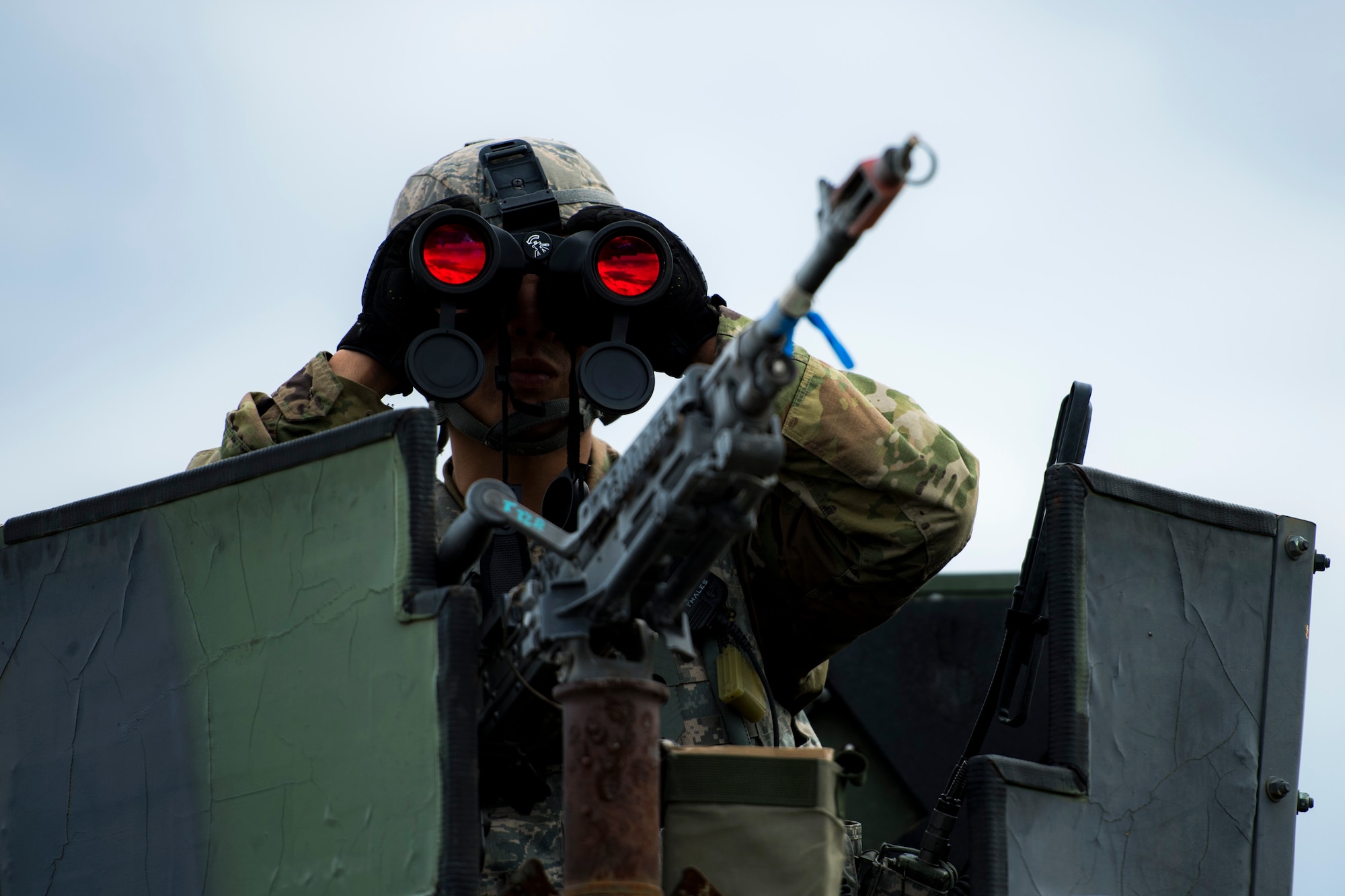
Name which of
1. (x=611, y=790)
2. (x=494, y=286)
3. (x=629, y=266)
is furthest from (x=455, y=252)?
(x=611, y=790)

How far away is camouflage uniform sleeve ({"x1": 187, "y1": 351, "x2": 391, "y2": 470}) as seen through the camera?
13.8 ft

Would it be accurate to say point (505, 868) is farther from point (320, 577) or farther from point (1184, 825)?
point (1184, 825)

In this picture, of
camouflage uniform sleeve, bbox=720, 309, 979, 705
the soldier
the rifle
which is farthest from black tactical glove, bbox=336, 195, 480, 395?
the rifle

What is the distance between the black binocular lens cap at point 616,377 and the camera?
11.5ft

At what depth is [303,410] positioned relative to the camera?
4223mm

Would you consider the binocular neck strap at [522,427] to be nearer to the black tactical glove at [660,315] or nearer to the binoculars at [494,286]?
the black tactical glove at [660,315]

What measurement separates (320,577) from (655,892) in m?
0.87

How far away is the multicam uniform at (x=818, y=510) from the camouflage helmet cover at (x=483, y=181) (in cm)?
62

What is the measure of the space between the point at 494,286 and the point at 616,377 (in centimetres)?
36

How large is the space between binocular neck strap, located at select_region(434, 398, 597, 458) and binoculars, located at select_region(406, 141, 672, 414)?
0.57 metres

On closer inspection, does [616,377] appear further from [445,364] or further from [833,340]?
[833,340]

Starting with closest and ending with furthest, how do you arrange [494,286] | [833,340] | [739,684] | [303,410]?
[833,340] < [494,286] < [739,684] < [303,410]

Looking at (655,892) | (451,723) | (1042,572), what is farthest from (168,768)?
(1042,572)

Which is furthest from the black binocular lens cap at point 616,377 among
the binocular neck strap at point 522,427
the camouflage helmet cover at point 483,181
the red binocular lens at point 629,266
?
the camouflage helmet cover at point 483,181
